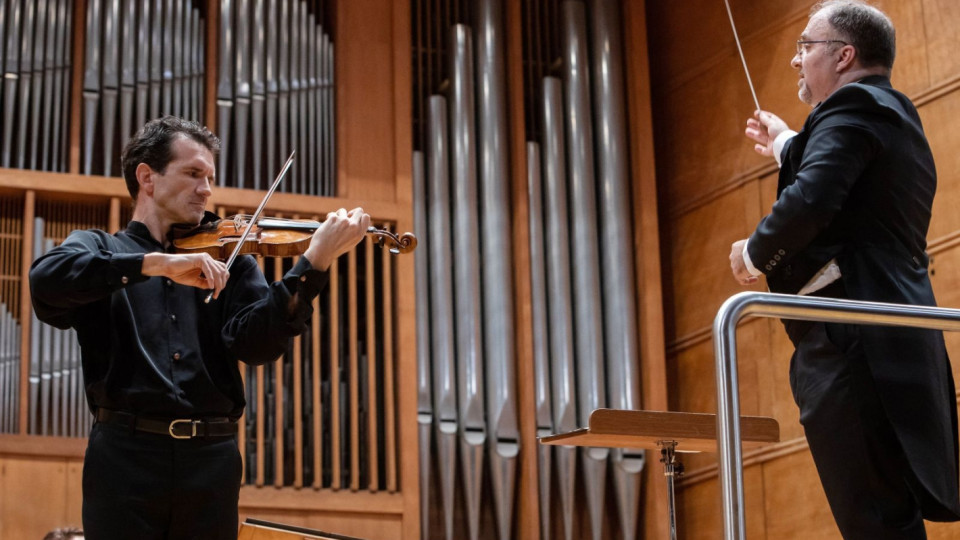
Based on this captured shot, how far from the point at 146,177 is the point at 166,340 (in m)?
0.43

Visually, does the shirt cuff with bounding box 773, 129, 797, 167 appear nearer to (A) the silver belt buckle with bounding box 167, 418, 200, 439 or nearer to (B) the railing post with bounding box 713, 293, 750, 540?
(B) the railing post with bounding box 713, 293, 750, 540

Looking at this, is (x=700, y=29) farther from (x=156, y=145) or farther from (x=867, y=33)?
(x=156, y=145)

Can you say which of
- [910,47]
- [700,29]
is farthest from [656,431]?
[700,29]

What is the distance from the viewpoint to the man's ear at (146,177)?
2.99 m

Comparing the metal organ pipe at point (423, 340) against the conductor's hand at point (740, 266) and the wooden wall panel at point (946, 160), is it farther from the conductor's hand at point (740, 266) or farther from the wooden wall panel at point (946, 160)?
the conductor's hand at point (740, 266)

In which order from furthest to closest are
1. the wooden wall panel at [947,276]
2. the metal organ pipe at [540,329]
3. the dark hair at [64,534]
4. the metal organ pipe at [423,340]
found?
the metal organ pipe at [540,329] → the metal organ pipe at [423,340] → the wooden wall panel at [947,276] → the dark hair at [64,534]

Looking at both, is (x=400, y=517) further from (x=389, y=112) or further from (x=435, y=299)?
(x=389, y=112)

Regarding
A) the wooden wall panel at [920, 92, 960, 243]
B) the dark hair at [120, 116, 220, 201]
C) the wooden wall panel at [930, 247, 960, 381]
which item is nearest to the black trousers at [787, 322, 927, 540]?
the dark hair at [120, 116, 220, 201]

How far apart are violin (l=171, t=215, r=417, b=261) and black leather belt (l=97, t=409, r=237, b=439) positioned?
0.37 meters

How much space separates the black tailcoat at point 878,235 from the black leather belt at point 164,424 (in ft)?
3.73

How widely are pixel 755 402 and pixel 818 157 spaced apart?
10.6ft

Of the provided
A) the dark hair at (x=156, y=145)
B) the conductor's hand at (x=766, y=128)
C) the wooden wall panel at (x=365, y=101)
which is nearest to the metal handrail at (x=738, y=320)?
the conductor's hand at (x=766, y=128)

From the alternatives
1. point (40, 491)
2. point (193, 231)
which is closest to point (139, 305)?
point (193, 231)

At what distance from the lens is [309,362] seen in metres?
5.73
